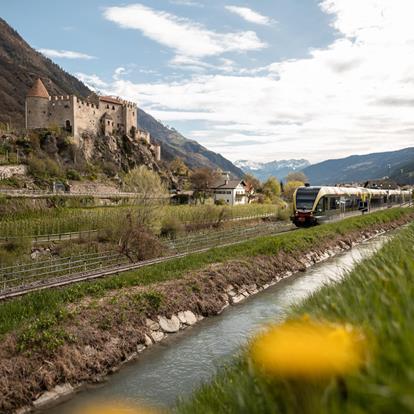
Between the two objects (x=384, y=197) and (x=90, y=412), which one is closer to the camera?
(x=90, y=412)

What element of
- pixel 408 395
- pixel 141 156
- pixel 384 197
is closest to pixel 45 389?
pixel 408 395

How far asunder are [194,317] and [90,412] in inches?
305

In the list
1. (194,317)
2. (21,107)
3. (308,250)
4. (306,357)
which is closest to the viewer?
(306,357)

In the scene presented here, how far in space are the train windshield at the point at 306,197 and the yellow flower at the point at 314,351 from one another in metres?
36.0

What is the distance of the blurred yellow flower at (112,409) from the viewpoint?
398 inches

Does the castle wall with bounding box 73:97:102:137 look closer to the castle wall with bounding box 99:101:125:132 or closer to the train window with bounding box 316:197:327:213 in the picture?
the castle wall with bounding box 99:101:125:132

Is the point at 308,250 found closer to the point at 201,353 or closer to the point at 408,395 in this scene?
the point at 201,353

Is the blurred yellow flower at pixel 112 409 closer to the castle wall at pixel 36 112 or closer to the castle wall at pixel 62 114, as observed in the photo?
the castle wall at pixel 62 114

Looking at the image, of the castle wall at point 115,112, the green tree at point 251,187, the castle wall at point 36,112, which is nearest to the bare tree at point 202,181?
the green tree at point 251,187

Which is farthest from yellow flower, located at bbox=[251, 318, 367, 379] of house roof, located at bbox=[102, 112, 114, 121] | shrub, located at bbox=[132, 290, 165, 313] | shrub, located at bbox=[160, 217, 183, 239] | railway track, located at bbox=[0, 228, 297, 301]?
house roof, located at bbox=[102, 112, 114, 121]

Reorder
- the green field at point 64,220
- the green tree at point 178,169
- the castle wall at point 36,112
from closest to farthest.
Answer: the green field at point 64,220
the castle wall at point 36,112
the green tree at point 178,169

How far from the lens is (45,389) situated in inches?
451

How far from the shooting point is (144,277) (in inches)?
798

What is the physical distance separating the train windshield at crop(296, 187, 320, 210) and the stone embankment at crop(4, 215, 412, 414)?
1573 cm
